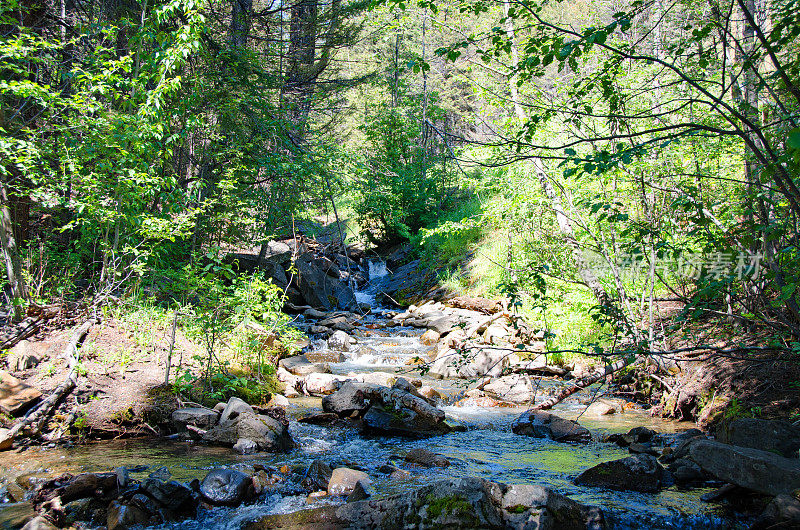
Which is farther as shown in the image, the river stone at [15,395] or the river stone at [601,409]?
the river stone at [601,409]

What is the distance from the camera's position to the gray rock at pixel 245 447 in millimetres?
5340

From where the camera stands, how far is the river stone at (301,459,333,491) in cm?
454

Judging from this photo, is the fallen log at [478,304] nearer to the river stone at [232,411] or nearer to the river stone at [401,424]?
the river stone at [401,424]

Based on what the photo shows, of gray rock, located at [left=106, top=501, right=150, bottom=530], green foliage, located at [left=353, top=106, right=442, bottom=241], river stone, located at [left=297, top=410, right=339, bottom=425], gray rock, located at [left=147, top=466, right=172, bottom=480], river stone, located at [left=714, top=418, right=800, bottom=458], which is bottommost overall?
river stone, located at [left=297, top=410, right=339, bottom=425]

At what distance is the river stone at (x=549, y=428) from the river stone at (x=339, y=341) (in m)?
5.44

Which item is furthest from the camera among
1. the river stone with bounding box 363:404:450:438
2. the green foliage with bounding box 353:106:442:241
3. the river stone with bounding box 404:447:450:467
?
the green foliage with bounding box 353:106:442:241

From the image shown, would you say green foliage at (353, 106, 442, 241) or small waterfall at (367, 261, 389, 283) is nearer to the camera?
green foliage at (353, 106, 442, 241)

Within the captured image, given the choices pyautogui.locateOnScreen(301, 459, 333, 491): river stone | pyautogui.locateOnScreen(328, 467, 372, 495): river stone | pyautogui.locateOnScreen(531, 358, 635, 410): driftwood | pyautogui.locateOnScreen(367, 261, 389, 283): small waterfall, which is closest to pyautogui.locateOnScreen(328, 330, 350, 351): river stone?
pyautogui.locateOnScreen(531, 358, 635, 410): driftwood

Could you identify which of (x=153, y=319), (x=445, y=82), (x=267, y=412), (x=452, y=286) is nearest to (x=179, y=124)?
(x=153, y=319)

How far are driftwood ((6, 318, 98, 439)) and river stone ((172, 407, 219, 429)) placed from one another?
3.94 ft

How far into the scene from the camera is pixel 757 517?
3.70 metres

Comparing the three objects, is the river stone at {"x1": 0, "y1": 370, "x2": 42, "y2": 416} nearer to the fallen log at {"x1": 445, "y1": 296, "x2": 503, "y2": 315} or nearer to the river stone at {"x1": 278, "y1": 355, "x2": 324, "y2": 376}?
the river stone at {"x1": 278, "y1": 355, "x2": 324, "y2": 376}

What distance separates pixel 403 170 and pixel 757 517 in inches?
734

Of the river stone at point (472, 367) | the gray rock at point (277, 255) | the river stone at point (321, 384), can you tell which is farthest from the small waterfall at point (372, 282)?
the river stone at point (321, 384)
